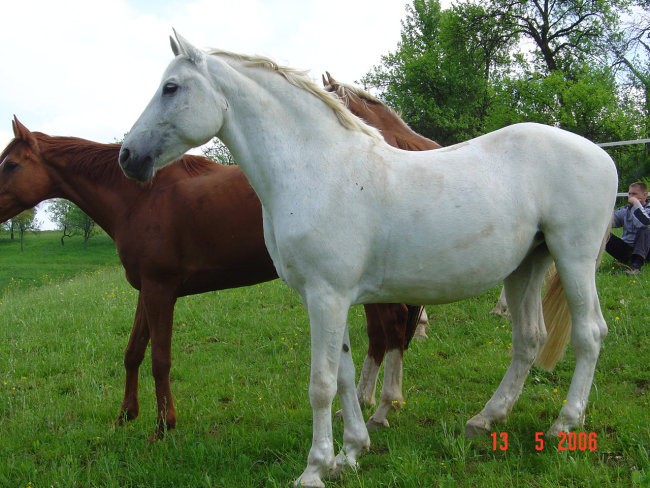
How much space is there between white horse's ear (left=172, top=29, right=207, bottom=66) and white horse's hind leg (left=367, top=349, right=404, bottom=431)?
265 cm

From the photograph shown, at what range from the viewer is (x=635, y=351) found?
5.04 m

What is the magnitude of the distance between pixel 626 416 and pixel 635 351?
68.4 inches

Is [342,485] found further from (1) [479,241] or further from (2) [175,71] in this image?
(2) [175,71]

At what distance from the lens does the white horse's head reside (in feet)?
9.77

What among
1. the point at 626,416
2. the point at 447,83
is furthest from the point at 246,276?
the point at 447,83

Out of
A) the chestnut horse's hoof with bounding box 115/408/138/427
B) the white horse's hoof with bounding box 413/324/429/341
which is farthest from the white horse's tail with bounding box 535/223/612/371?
the chestnut horse's hoof with bounding box 115/408/138/427

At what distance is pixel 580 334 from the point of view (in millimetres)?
3400

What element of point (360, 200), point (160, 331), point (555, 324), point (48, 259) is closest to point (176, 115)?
point (360, 200)

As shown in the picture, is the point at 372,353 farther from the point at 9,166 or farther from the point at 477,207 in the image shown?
the point at 9,166

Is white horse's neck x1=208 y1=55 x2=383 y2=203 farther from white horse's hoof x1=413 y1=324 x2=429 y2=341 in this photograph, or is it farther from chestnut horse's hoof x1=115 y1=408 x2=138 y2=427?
white horse's hoof x1=413 y1=324 x2=429 y2=341

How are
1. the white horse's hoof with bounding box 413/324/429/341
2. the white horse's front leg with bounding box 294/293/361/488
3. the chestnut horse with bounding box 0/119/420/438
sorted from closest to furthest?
the white horse's front leg with bounding box 294/293/361/488 < the chestnut horse with bounding box 0/119/420/438 < the white horse's hoof with bounding box 413/324/429/341

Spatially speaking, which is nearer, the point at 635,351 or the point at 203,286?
the point at 203,286

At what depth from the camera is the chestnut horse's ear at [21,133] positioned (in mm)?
4277

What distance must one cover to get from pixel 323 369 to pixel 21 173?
3.05 metres
